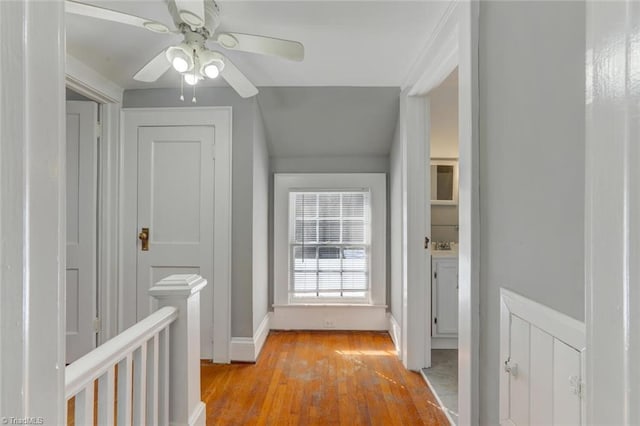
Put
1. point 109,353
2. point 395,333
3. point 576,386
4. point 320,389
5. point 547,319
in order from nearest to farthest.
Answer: point 576,386
point 547,319
point 109,353
point 320,389
point 395,333

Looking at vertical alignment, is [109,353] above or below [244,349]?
above

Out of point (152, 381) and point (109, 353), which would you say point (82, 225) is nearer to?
point (152, 381)

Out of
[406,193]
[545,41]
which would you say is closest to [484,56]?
[545,41]

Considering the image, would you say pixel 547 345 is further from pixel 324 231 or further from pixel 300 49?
pixel 324 231

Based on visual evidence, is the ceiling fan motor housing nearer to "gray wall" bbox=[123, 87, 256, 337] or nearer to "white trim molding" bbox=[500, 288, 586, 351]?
"gray wall" bbox=[123, 87, 256, 337]

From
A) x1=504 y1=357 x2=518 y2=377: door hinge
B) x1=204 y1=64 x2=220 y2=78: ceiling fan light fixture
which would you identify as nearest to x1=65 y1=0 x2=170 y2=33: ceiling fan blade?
x1=204 y1=64 x2=220 y2=78: ceiling fan light fixture

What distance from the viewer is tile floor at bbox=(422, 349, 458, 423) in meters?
2.04

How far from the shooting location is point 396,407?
205 centimetres

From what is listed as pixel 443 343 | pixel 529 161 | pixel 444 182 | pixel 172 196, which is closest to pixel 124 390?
pixel 529 161

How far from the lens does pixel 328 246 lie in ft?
11.3

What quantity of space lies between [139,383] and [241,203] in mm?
1618

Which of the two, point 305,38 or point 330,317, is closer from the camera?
point 305,38

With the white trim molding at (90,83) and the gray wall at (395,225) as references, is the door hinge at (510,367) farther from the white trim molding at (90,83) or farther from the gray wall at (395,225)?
the white trim molding at (90,83)

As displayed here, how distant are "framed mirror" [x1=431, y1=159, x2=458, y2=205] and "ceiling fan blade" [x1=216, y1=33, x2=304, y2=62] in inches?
91.8
